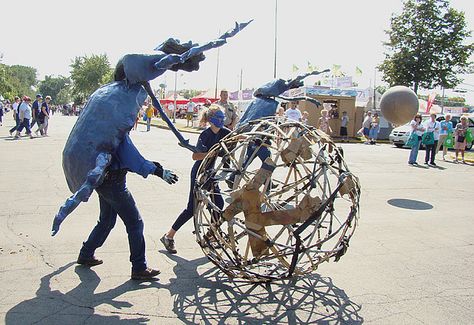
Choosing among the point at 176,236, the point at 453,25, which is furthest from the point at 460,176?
the point at 453,25

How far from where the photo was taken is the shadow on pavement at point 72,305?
3166 millimetres

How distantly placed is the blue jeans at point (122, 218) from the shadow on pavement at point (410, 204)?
518 centimetres

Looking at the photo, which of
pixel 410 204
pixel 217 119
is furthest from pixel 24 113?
pixel 410 204

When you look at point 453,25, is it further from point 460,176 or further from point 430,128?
point 460,176

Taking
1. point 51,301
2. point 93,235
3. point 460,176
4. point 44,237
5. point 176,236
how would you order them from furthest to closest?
point 460,176
point 176,236
point 44,237
point 93,235
point 51,301

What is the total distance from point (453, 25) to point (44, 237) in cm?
3120

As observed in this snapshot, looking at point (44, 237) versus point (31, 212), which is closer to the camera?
point (44, 237)

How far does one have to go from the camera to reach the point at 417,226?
6.24m

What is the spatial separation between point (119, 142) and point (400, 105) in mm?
9020

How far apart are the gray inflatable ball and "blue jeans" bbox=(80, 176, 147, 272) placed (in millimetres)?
8845

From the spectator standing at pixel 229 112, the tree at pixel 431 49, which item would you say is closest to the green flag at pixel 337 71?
the tree at pixel 431 49

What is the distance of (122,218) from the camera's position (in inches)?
151

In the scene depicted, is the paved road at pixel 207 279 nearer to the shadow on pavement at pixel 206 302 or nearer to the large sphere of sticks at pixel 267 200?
the shadow on pavement at pixel 206 302

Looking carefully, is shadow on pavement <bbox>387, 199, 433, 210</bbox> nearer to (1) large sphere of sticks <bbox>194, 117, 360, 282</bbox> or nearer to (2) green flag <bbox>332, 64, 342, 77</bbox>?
(1) large sphere of sticks <bbox>194, 117, 360, 282</bbox>
